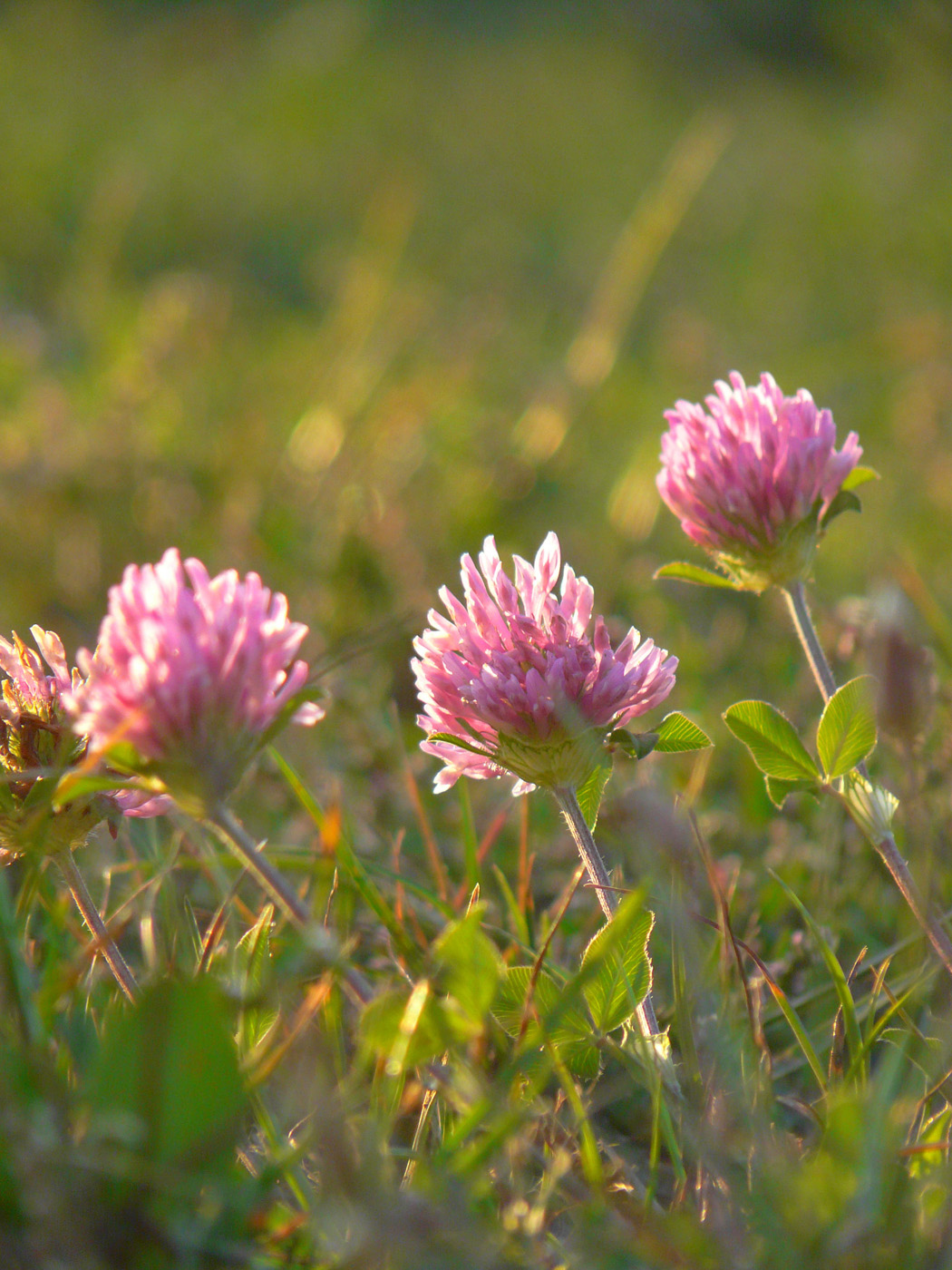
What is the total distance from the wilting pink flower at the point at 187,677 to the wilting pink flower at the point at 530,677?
0.16 metres

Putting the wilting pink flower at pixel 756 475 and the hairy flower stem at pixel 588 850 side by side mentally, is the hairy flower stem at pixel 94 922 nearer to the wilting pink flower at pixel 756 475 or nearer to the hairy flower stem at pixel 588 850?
the hairy flower stem at pixel 588 850

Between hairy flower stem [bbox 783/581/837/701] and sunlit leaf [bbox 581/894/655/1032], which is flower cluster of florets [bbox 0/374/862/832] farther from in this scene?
sunlit leaf [bbox 581/894/655/1032]

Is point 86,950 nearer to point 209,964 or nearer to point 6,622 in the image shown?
point 209,964

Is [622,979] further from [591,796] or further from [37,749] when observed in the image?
[37,749]

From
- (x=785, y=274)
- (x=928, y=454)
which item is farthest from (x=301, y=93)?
(x=928, y=454)

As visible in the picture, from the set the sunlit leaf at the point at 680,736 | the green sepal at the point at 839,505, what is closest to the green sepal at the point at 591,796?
the sunlit leaf at the point at 680,736

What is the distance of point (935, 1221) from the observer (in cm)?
68

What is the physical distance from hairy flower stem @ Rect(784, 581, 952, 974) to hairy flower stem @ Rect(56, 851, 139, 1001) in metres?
0.56

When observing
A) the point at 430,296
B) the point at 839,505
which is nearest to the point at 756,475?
the point at 839,505

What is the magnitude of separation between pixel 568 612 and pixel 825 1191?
455mm

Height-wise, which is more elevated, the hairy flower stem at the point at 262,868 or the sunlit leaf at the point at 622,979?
the hairy flower stem at the point at 262,868

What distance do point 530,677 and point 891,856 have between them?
1.14 feet

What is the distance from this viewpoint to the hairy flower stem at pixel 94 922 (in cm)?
83

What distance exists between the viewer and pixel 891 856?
0.94 meters
